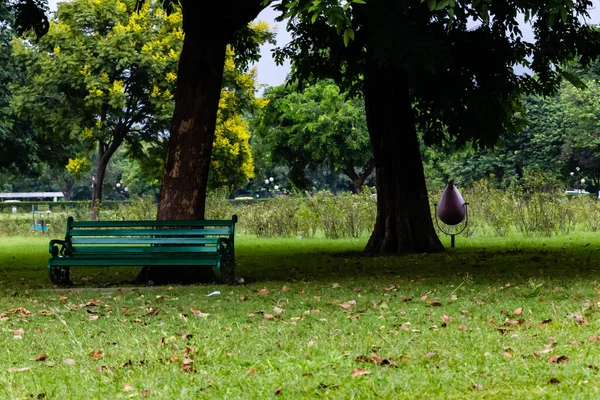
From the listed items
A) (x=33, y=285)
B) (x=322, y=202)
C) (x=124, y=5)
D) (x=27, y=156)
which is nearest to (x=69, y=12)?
(x=124, y=5)

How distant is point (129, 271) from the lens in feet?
49.5

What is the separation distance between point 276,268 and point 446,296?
5529 millimetres

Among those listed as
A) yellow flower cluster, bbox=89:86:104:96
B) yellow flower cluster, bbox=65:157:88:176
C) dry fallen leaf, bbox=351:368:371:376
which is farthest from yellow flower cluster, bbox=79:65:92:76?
dry fallen leaf, bbox=351:368:371:376

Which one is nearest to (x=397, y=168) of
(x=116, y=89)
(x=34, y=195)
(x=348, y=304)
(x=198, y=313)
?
(x=348, y=304)

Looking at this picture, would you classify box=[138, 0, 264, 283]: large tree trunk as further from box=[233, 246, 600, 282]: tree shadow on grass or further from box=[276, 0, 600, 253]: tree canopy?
box=[276, 0, 600, 253]: tree canopy

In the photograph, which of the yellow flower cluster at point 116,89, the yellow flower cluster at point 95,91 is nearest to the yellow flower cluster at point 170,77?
the yellow flower cluster at point 116,89

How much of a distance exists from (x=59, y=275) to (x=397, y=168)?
7.29 m

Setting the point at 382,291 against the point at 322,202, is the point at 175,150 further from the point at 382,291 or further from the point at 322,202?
the point at 322,202

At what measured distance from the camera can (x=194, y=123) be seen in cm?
1231

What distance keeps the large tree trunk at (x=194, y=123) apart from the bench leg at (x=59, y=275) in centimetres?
96

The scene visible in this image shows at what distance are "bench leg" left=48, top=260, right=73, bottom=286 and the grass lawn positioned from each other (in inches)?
9.0

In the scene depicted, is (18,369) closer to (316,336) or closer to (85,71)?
(316,336)

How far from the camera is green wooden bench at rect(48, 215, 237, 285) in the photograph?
37.2 feet

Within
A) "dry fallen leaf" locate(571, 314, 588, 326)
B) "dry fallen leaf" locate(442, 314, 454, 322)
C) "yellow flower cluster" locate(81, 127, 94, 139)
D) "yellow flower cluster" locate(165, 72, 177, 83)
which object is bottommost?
"dry fallen leaf" locate(442, 314, 454, 322)
